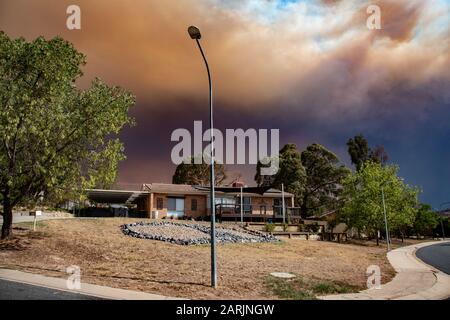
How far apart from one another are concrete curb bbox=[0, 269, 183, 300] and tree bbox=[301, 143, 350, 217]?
58.5 m

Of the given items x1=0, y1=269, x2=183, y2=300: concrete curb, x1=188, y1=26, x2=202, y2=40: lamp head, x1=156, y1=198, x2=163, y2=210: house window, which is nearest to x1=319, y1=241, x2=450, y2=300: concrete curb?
x1=0, y1=269, x2=183, y2=300: concrete curb

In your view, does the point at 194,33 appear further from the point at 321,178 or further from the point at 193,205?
the point at 321,178

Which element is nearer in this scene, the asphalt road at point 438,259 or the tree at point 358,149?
the asphalt road at point 438,259

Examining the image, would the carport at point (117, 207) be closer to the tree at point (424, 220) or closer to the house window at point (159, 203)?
the house window at point (159, 203)

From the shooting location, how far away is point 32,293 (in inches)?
400

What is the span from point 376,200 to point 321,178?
23709mm

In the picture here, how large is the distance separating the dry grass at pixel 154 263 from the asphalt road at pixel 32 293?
5.98 ft

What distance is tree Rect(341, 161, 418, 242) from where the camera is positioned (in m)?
43.9

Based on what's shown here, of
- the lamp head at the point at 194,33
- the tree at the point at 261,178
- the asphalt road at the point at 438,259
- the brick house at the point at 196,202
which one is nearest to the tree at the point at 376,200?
the brick house at the point at 196,202

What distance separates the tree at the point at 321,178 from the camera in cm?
6756

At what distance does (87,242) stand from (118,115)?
763 cm
